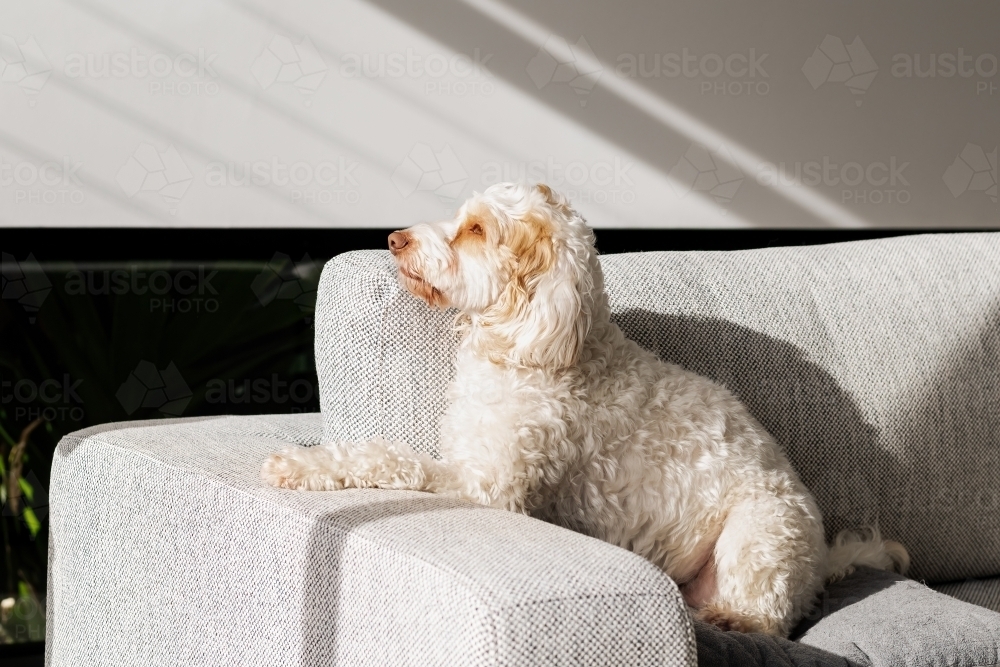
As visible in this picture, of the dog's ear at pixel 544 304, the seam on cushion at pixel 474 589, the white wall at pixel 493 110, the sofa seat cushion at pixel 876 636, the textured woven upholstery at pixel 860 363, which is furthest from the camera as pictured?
the white wall at pixel 493 110

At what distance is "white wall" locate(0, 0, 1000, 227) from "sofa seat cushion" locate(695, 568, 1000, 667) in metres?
1.58

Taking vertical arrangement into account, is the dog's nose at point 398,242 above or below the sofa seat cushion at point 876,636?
above

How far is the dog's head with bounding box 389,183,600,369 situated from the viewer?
1.40 m

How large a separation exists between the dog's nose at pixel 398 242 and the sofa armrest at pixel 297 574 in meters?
0.38

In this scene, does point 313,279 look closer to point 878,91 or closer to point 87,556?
point 87,556

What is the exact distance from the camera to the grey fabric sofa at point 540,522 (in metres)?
0.99

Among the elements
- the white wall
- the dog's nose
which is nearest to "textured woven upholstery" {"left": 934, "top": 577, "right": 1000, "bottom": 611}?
the dog's nose

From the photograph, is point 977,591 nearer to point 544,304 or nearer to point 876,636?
point 876,636

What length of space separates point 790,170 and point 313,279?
61.4 inches

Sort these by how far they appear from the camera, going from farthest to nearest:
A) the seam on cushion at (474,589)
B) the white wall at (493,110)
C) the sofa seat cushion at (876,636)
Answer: the white wall at (493,110), the sofa seat cushion at (876,636), the seam on cushion at (474,589)

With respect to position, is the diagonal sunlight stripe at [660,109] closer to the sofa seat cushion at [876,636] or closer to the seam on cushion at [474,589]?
the sofa seat cushion at [876,636]

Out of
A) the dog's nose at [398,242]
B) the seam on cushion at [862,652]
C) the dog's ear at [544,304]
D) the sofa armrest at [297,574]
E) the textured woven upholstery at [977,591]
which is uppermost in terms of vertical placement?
the dog's ear at [544,304]

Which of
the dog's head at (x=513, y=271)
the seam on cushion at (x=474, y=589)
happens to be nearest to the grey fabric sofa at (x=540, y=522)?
the seam on cushion at (x=474, y=589)

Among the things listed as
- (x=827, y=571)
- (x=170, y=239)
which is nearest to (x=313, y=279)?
(x=170, y=239)
